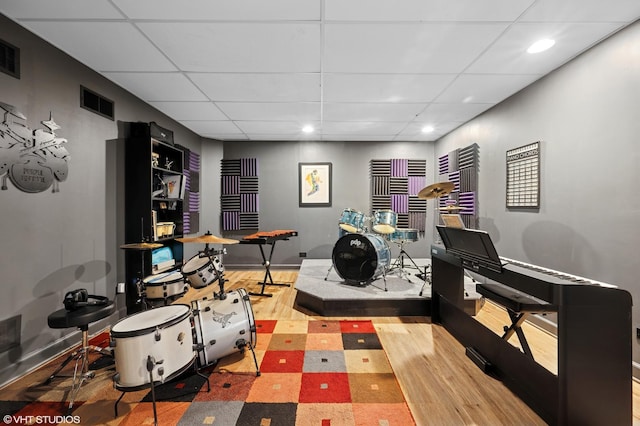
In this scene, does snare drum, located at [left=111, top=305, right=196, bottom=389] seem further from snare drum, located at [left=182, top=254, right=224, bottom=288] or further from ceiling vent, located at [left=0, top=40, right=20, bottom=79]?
ceiling vent, located at [left=0, top=40, right=20, bottom=79]

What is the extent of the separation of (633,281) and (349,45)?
3.02m

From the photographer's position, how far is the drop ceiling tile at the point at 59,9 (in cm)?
190

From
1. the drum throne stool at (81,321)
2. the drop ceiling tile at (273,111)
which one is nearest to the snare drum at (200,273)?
the drum throne stool at (81,321)

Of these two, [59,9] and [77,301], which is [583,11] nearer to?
[59,9]

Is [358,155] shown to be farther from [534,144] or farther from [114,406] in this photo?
[114,406]

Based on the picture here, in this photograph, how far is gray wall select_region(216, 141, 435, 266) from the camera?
18.8 ft

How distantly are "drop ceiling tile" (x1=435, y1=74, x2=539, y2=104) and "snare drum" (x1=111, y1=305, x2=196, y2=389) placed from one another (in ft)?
11.7

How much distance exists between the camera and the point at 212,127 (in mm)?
4816

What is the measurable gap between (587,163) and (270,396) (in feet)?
11.1

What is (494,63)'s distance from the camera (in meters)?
2.66

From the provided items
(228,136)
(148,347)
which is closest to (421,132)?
(228,136)

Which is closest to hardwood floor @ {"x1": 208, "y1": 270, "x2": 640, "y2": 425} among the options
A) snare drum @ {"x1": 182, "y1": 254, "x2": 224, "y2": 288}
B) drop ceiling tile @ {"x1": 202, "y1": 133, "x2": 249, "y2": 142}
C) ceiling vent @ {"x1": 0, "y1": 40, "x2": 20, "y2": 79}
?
snare drum @ {"x1": 182, "y1": 254, "x2": 224, "y2": 288}

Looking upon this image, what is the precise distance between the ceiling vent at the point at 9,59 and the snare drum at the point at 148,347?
216 cm

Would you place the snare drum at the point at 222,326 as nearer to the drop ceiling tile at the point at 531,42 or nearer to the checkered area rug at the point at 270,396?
the checkered area rug at the point at 270,396
